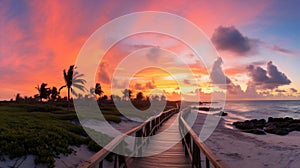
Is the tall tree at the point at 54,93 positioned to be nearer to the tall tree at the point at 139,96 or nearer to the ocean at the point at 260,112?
the tall tree at the point at 139,96

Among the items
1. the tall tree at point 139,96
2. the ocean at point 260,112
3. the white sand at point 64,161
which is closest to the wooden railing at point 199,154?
the white sand at point 64,161

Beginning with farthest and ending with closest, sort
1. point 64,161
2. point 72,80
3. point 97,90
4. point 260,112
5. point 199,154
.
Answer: point 260,112 < point 97,90 < point 72,80 < point 64,161 < point 199,154

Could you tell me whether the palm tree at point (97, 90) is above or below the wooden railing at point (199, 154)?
above

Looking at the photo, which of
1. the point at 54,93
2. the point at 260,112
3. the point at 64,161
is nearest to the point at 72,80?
the point at 54,93

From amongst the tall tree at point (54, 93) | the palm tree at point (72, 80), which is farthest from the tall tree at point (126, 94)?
the palm tree at point (72, 80)

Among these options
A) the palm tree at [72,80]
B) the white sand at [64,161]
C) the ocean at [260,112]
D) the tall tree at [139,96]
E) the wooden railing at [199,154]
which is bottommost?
the ocean at [260,112]

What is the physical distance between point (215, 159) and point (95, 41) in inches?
610

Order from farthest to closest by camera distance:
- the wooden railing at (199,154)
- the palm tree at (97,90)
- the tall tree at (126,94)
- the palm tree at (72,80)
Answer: the tall tree at (126,94)
the palm tree at (97,90)
the palm tree at (72,80)
the wooden railing at (199,154)

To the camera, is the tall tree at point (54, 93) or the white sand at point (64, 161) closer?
the white sand at point (64, 161)

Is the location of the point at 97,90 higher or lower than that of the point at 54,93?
higher

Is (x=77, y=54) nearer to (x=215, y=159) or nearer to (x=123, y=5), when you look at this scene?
(x=123, y=5)

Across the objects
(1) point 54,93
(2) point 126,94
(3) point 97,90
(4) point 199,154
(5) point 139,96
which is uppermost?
(3) point 97,90

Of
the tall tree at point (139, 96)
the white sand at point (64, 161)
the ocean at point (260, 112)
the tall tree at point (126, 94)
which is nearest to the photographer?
the white sand at point (64, 161)

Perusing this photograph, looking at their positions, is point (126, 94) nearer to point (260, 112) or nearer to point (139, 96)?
point (139, 96)
